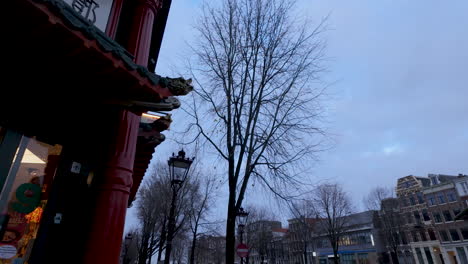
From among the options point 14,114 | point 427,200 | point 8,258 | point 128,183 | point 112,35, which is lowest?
point 8,258

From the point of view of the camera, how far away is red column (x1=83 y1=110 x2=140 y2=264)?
3.13 m

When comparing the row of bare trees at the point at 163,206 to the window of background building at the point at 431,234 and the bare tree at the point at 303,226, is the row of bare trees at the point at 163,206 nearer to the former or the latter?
the bare tree at the point at 303,226

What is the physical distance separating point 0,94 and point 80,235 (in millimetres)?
1884

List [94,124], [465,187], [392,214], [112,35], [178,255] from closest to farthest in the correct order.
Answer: [94,124] → [112,35] → [465,187] → [392,214] → [178,255]

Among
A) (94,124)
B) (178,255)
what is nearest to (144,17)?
(94,124)

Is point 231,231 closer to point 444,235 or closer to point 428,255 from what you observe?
point 444,235

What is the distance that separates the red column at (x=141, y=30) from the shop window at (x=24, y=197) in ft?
A: 7.26

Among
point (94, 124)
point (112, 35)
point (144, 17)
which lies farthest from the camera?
point (144, 17)

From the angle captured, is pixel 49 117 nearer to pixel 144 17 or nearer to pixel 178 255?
pixel 144 17

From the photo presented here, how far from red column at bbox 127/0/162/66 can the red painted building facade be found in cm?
92

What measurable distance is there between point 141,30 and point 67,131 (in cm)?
243

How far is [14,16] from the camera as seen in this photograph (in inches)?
81.0

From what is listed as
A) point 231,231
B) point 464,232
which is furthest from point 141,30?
point 464,232

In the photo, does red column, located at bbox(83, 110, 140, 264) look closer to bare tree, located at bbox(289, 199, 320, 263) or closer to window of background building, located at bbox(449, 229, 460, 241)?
bare tree, located at bbox(289, 199, 320, 263)
